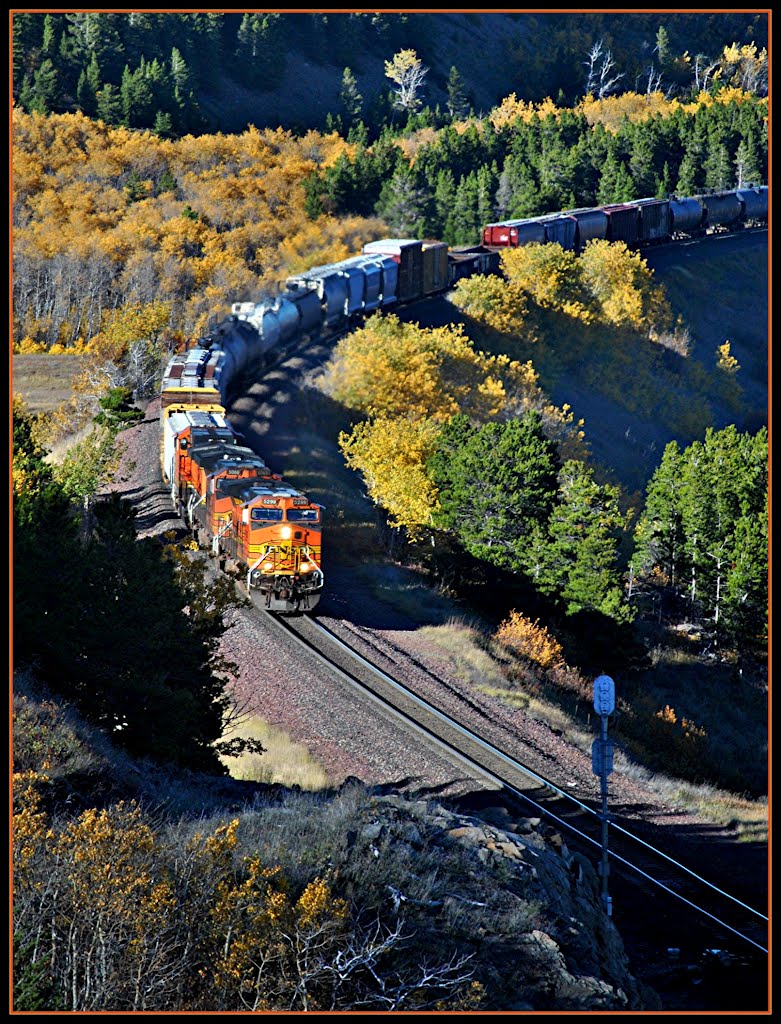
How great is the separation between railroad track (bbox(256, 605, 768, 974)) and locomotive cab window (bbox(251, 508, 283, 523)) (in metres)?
3.35

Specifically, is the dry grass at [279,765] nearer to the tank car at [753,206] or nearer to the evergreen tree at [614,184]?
the evergreen tree at [614,184]

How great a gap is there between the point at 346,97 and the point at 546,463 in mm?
128947

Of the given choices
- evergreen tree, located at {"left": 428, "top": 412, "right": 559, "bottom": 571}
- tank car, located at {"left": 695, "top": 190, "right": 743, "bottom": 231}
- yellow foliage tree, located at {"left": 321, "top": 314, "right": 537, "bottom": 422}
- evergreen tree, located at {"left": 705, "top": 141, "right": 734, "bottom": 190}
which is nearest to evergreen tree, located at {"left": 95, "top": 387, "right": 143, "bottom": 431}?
yellow foliage tree, located at {"left": 321, "top": 314, "right": 537, "bottom": 422}

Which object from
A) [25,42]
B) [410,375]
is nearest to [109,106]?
[25,42]

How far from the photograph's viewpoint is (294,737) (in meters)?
26.8

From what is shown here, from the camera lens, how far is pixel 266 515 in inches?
1261

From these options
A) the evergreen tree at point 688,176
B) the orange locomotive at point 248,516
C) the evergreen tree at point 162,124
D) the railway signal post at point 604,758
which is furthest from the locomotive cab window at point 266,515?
the evergreen tree at point 162,124

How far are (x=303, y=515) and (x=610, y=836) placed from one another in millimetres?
11232

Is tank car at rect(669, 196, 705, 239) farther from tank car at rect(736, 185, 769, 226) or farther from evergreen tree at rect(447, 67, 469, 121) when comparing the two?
evergreen tree at rect(447, 67, 469, 121)

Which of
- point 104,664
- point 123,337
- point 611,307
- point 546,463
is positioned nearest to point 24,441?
point 546,463

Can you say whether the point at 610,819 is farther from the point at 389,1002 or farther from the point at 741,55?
the point at 741,55

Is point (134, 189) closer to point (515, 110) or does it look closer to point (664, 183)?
point (664, 183)

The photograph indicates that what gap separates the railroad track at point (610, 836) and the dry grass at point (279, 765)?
2.67 metres

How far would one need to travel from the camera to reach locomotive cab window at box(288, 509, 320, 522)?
3216 centimetres
